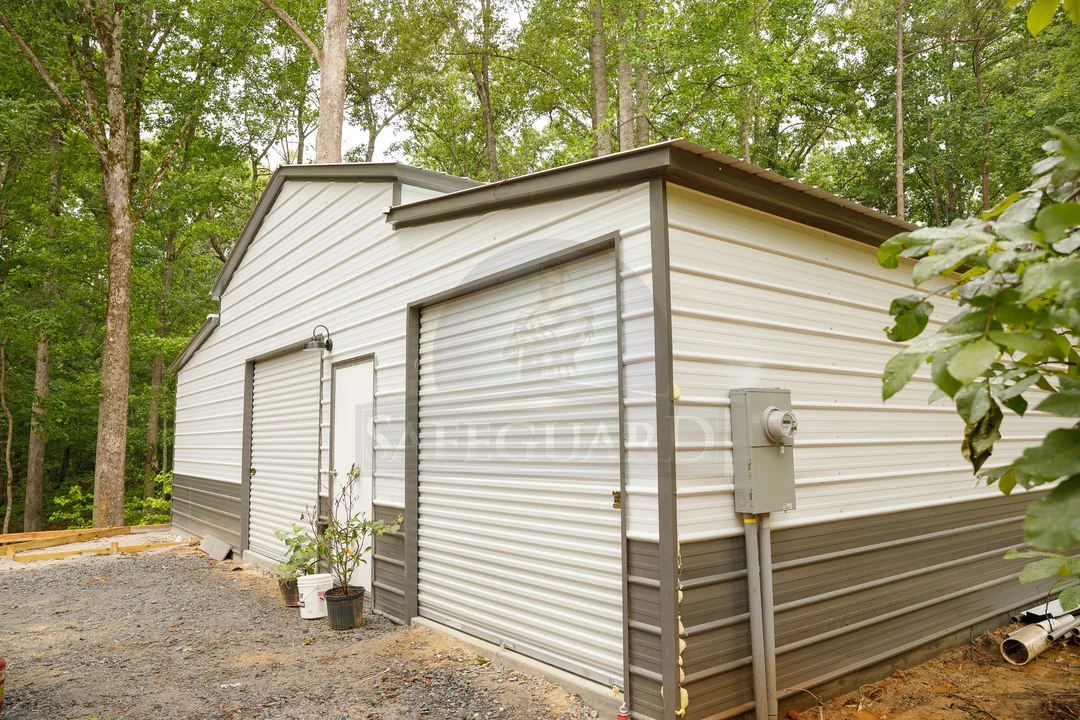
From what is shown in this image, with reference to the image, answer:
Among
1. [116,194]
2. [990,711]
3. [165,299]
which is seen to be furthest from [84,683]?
Answer: [165,299]

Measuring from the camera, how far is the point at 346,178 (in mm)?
7148

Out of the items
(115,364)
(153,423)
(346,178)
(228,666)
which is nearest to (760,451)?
(228,666)

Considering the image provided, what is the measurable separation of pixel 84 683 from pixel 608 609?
3.75 m

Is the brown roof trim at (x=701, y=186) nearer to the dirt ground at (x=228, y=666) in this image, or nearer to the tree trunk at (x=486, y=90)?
the dirt ground at (x=228, y=666)

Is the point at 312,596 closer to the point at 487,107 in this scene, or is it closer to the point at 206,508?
the point at 206,508

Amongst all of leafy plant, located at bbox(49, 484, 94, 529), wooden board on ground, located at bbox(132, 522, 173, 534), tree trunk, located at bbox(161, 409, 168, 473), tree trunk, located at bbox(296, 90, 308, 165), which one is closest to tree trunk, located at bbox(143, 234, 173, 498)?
tree trunk, located at bbox(161, 409, 168, 473)

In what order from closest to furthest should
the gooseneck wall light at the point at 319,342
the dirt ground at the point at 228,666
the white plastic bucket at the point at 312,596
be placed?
the dirt ground at the point at 228,666 < the white plastic bucket at the point at 312,596 < the gooseneck wall light at the point at 319,342

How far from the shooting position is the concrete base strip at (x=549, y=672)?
3820 mm

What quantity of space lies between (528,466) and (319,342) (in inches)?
136

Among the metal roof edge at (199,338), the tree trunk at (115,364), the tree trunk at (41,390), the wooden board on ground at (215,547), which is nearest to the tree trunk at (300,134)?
the tree trunk at (41,390)

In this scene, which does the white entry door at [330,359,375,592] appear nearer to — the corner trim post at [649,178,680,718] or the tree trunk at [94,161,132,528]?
the corner trim post at [649,178,680,718]

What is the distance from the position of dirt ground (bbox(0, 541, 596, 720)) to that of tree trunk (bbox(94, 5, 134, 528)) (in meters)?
6.01

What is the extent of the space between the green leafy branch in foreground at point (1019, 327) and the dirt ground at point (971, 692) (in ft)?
10.9

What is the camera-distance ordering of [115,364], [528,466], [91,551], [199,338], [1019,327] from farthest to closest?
[115,364]
[199,338]
[91,551]
[528,466]
[1019,327]
